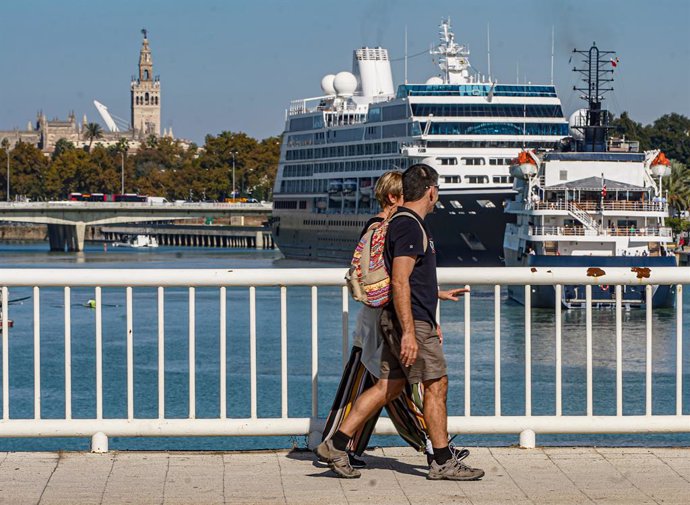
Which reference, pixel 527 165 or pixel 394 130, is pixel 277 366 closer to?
pixel 527 165

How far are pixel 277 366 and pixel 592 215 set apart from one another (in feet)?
56.2

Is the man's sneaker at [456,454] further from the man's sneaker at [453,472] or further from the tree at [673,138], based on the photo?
the tree at [673,138]

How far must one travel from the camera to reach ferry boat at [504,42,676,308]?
38938 mm

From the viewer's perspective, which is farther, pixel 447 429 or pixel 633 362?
pixel 633 362

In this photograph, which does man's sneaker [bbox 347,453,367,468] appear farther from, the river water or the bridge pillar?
the bridge pillar

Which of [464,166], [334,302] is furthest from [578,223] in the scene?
[464,166]

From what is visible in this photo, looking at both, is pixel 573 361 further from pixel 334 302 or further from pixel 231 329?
pixel 334 302

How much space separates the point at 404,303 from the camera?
631 centimetres

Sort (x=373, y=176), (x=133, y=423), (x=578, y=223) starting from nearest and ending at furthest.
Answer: (x=133, y=423) → (x=578, y=223) → (x=373, y=176)

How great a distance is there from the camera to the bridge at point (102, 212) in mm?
88250

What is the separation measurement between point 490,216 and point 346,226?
1977 cm

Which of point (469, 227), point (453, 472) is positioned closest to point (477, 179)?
point (469, 227)

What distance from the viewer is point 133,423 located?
7.01 meters

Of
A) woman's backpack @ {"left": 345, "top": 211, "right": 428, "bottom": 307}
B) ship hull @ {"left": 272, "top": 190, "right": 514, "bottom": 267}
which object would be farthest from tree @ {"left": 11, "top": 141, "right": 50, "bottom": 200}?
woman's backpack @ {"left": 345, "top": 211, "right": 428, "bottom": 307}
